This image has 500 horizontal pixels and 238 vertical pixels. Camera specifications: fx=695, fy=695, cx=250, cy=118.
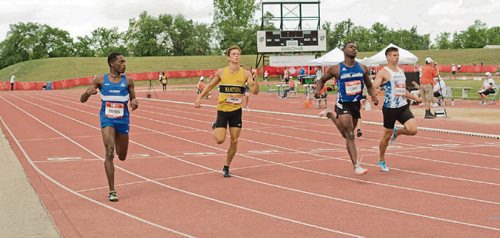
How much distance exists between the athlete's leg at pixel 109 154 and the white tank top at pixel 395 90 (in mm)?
4179

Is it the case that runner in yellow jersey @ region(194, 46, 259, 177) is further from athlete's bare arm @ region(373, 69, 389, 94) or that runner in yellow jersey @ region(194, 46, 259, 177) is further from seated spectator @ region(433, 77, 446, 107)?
seated spectator @ region(433, 77, 446, 107)

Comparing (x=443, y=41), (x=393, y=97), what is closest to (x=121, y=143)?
(x=393, y=97)

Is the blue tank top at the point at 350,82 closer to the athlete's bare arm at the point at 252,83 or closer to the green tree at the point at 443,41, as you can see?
the athlete's bare arm at the point at 252,83

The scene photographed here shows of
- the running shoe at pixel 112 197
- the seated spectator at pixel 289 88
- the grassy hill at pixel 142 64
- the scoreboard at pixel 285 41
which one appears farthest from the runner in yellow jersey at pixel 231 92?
the grassy hill at pixel 142 64

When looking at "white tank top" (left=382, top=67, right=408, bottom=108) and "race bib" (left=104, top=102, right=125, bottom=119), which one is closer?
"race bib" (left=104, top=102, right=125, bottom=119)

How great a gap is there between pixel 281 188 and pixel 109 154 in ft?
7.40

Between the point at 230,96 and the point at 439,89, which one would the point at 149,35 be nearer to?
the point at 439,89

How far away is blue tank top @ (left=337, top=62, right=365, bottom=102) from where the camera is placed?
9844mm

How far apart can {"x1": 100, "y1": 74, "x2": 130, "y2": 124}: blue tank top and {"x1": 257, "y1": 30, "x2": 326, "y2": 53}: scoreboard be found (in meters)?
49.9

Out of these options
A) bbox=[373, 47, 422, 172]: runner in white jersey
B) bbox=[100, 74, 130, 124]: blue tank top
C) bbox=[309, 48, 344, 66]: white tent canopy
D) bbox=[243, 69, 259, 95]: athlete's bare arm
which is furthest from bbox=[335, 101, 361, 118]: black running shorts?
bbox=[309, 48, 344, 66]: white tent canopy

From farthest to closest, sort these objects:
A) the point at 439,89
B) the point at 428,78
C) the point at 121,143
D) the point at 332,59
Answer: the point at 332,59, the point at 439,89, the point at 428,78, the point at 121,143

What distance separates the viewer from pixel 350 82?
9844mm

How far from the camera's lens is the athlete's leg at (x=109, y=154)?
27.4 feet

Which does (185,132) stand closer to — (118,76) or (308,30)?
(118,76)
